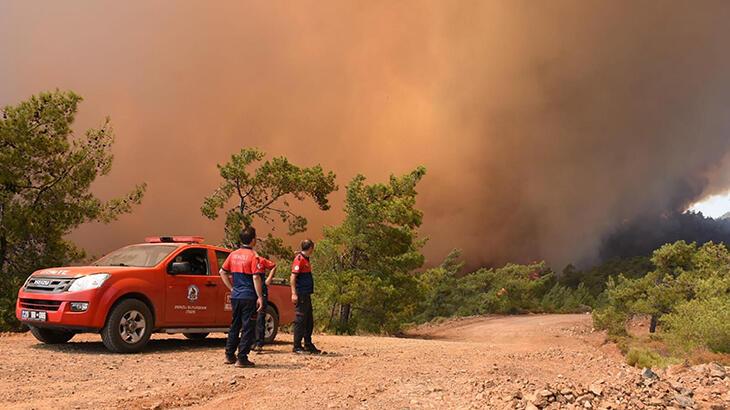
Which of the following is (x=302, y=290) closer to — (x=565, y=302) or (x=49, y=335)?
(x=49, y=335)

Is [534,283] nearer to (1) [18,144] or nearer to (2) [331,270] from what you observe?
(2) [331,270]

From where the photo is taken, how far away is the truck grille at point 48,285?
9391 millimetres

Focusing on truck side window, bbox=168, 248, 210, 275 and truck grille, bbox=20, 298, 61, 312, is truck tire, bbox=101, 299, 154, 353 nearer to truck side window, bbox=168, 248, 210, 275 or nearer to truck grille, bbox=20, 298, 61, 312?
truck grille, bbox=20, 298, 61, 312

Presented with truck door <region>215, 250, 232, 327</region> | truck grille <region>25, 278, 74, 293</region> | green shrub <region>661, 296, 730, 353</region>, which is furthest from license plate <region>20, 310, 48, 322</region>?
green shrub <region>661, 296, 730, 353</region>

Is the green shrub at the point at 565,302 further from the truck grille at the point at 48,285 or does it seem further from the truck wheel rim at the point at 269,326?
the truck grille at the point at 48,285

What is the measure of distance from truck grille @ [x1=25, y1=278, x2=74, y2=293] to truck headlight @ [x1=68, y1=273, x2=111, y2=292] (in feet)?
0.41

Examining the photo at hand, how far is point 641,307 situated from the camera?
2822 cm

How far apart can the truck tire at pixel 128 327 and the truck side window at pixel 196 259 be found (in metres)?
1.18

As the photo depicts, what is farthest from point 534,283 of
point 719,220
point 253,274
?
point 719,220

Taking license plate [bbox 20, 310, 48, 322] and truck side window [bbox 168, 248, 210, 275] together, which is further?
truck side window [bbox 168, 248, 210, 275]

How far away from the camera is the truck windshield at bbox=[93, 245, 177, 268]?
10414 millimetres

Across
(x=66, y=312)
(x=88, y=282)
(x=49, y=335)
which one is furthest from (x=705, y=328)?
(x=49, y=335)

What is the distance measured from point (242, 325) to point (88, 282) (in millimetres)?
2779

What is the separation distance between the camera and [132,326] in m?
9.71
